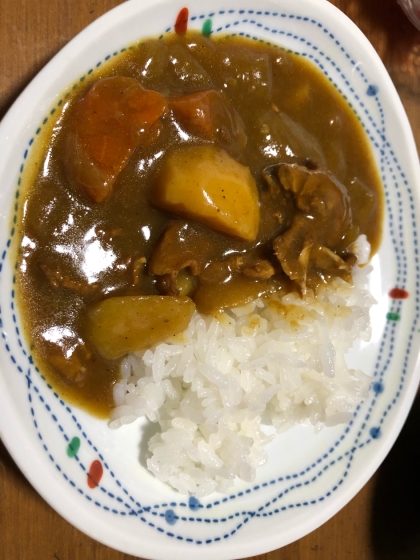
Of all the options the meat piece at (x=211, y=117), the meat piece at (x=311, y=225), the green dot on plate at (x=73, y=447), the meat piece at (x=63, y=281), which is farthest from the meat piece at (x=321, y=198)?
the green dot on plate at (x=73, y=447)

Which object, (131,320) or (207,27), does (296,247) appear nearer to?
(131,320)

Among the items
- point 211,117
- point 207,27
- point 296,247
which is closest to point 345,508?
point 296,247

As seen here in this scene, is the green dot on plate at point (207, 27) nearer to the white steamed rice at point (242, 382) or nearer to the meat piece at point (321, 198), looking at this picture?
the meat piece at point (321, 198)

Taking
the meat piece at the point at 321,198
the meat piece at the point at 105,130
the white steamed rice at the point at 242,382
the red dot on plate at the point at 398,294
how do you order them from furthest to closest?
1. the red dot on plate at the point at 398,294
2. the white steamed rice at the point at 242,382
3. the meat piece at the point at 321,198
4. the meat piece at the point at 105,130

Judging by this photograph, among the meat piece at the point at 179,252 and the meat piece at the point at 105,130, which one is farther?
the meat piece at the point at 179,252

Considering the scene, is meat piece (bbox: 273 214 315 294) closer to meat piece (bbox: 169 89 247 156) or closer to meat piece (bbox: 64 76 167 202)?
meat piece (bbox: 169 89 247 156)

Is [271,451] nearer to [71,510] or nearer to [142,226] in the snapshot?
[71,510]
